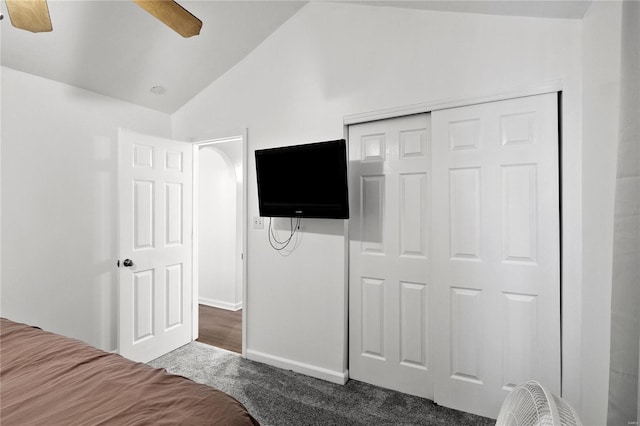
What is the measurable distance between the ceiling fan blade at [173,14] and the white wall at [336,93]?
3.81 ft

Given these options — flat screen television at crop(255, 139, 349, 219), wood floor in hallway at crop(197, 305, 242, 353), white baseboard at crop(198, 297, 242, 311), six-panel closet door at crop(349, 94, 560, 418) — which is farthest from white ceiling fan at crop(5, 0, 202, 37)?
white baseboard at crop(198, 297, 242, 311)

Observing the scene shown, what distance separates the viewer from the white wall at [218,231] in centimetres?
462

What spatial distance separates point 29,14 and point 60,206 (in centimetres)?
160

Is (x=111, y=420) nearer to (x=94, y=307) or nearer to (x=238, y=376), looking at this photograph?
(x=238, y=376)

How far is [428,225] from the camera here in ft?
7.55

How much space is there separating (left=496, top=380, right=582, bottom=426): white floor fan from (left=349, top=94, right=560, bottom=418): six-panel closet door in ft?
5.03

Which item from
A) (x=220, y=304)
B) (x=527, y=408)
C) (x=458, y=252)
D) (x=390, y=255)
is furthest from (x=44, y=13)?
(x=220, y=304)

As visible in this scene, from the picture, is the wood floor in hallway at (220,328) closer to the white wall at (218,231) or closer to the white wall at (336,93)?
the white wall at (218,231)

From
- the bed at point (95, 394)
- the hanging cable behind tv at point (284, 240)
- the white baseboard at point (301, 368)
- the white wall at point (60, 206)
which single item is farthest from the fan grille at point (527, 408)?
the white wall at point (60, 206)

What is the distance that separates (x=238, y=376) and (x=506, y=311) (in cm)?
204

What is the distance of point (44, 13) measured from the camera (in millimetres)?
1473

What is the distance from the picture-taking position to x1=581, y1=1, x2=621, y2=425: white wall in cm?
138

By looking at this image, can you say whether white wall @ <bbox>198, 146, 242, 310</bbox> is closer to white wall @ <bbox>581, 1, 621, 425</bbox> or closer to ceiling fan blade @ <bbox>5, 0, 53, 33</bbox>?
ceiling fan blade @ <bbox>5, 0, 53, 33</bbox>

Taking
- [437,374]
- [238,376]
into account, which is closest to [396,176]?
[437,374]
